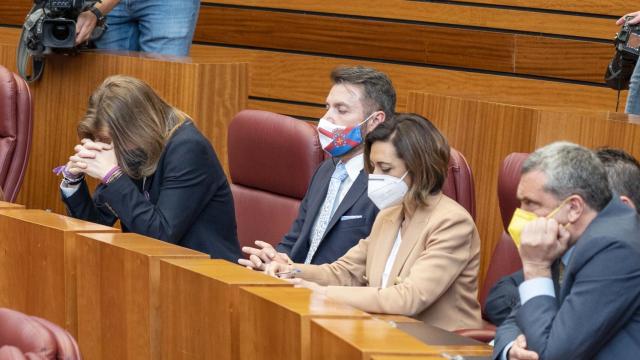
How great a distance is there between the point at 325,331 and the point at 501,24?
3537 millimetres

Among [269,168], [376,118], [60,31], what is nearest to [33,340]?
[376,118]

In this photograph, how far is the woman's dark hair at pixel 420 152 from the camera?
8.94 feet

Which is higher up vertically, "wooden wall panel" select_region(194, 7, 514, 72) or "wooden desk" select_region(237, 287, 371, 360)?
"wooden wall panel" select_region(194, 7, 514, 72)

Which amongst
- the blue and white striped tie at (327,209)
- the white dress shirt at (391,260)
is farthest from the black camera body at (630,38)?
the white dress shirt at (391,260)

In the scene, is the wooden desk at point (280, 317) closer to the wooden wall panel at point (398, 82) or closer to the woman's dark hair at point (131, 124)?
the woman's dark hair at point (131, 124)

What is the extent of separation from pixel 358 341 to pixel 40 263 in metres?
1.10

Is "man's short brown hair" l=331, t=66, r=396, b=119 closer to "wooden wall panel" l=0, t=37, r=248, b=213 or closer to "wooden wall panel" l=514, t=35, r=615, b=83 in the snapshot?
"wooden wall panel" l=0, t=37, r=248, b=213

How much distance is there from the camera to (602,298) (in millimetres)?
2031

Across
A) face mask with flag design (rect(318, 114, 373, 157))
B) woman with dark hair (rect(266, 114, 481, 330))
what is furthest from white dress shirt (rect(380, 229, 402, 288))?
face mask with flag design (rect(318, 114, 373, 157))

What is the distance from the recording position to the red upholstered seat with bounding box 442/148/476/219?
118 inches

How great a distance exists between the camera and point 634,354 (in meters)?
2.04

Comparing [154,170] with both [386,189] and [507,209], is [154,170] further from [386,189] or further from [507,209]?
[507,209]

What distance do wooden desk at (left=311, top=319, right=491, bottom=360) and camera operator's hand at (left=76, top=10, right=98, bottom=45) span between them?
8.48 feet

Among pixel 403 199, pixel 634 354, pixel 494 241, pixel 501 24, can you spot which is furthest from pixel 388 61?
pixel 634 354
